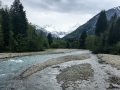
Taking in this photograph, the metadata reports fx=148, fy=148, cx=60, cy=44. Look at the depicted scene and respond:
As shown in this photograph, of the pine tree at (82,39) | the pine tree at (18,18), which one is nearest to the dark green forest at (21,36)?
the pine tree at (18,18)

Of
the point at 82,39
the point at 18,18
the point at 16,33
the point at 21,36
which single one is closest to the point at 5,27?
the point at 16,33

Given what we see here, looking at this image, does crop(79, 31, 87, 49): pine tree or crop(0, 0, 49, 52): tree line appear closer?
crop(0, 0, 49, 52): tree line

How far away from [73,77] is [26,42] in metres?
46.3

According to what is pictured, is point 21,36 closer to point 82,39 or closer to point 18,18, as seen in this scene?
point 18,18

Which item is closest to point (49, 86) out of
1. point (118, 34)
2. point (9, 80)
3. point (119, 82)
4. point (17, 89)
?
point (17, 89)

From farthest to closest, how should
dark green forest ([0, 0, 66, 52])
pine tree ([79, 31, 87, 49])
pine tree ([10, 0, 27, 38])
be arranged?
pine tree ([79, 31, 87, 49]), pine tree ([10, 0, 27, 38]), dark green forest ([0, 0, 66, 52])

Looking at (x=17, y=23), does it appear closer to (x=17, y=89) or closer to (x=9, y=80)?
(x=9, y=80)

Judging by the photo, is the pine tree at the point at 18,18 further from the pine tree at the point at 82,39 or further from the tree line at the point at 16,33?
the pine tree at the point at 82,39

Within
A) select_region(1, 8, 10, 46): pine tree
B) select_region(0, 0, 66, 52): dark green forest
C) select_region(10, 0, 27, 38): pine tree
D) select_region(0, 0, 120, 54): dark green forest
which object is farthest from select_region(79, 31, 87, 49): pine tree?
select_region(1, 8, 10, 46): pine tree

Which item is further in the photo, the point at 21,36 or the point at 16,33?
the point at 16,33

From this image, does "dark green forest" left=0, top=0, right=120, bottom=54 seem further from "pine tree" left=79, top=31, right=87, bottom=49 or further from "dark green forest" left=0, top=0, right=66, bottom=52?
"pine tree" left=79, top=31, right=87, bottom=49

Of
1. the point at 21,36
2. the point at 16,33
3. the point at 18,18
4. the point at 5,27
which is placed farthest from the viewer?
the point at 18,18

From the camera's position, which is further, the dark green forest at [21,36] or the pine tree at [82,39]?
the pine tree at [82,39]

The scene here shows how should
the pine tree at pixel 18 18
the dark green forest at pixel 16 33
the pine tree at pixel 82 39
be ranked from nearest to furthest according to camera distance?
the dark green forest at pixel 16 33, the pine tree at pixel 18 18, the pine tree at pixel 82 39
